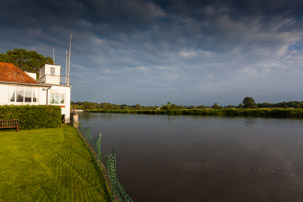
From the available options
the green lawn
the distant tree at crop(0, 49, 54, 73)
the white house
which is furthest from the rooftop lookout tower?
the distant tree at crop(0, 49, 54, 73)

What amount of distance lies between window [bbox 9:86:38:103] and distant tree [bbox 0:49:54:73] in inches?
1091

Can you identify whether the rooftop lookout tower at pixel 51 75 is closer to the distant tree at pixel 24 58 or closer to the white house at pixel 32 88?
the white house at pixel 32 88

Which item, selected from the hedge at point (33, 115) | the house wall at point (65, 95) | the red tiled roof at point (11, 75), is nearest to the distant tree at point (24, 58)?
the red tiled roof at point (11, 75)

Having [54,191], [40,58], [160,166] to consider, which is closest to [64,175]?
[54,191]

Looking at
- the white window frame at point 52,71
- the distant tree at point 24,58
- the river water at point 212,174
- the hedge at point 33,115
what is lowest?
the river water at point 212,174

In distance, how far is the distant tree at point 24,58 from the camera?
3719 centimetres

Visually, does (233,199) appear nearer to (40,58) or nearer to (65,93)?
(65,93)

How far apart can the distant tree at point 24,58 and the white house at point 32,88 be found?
75.4ft

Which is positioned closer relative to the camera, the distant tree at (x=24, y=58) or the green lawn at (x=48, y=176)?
the green lawn at (x=48, y=176)

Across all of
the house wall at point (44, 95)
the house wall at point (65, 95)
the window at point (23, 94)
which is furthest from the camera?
the house wall at point (65, 95)

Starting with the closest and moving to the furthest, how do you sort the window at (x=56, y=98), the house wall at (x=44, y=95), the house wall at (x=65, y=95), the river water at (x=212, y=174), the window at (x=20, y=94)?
1. the river water at (x=212, y=174)
2. the house wall at (x=44, y=95)
3. the window at (x=20, y=94)
4. the window at (x=56, y=98)
5. the house wall at (x=65, y=95)

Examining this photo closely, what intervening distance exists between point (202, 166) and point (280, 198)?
3683 millimetres

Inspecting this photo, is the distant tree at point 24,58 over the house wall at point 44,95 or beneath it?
over

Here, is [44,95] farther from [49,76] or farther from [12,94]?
[49,76]
